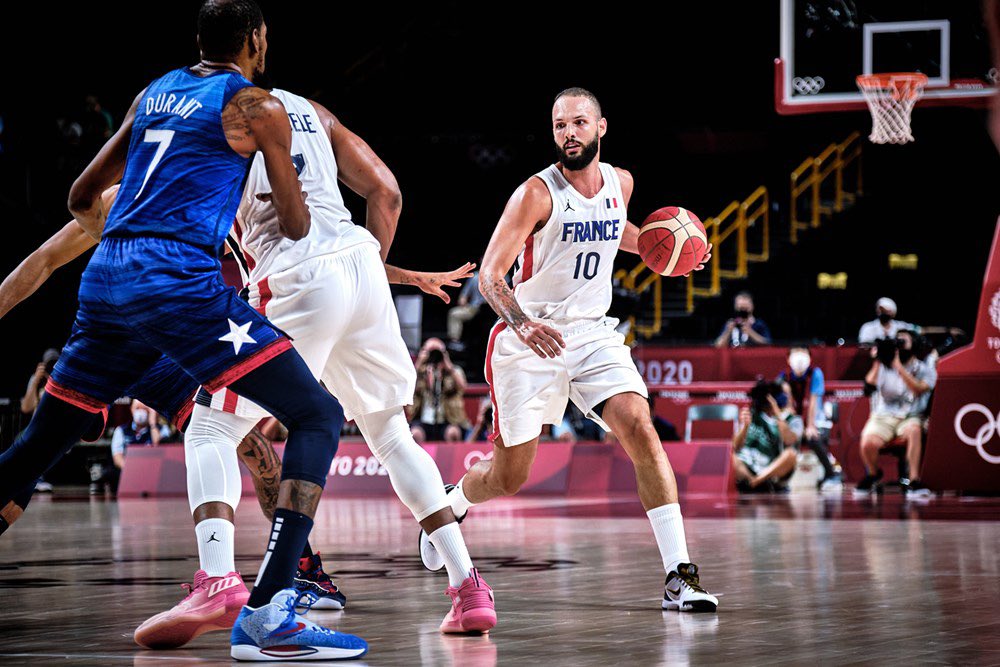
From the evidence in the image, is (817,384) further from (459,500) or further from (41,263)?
(41,263)

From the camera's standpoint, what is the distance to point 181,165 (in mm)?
4375

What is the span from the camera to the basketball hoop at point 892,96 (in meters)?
14.3

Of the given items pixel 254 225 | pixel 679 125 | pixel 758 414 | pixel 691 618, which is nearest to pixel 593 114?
pixel 254 225

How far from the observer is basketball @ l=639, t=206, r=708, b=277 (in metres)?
6.89

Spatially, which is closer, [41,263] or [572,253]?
[41,263]

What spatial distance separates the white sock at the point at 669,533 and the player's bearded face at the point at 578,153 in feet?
5.63

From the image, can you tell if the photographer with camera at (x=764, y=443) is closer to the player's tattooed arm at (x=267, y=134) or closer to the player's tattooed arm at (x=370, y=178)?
the player's tattooed arm at (x=370, y=178)

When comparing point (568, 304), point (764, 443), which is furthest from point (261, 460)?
point (764, 443)

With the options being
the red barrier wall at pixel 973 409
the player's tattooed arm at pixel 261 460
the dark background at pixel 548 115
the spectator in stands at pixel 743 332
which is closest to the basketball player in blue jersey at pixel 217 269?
the player's tattooed arm at pixel 261 460

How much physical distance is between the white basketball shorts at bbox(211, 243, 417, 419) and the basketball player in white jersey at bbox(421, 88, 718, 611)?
1178 mm

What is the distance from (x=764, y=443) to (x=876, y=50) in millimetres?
4789

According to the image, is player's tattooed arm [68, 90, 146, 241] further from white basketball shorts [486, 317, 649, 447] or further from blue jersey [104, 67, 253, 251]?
white basketball shorts [486, 317, 649, 447]

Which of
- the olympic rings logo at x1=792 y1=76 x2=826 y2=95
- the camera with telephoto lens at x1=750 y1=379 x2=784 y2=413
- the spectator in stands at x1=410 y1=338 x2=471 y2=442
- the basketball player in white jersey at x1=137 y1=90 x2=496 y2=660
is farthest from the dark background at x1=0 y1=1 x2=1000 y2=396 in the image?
the basketball player in white jersey at x1=137 y1=90 x2=496 y2=660

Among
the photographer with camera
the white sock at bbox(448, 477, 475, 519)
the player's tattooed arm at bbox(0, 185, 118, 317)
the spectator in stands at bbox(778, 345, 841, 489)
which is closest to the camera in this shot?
the player's tattooed arm at bbox(0, 185, 118, 317)
